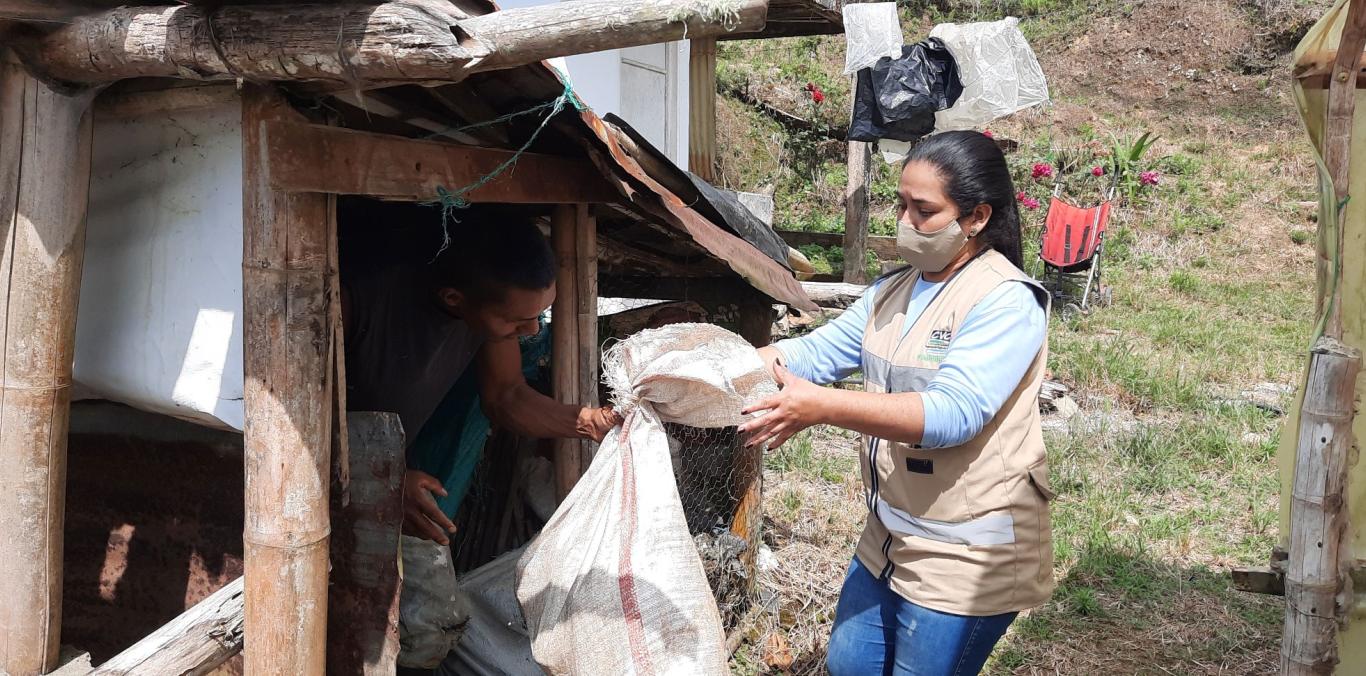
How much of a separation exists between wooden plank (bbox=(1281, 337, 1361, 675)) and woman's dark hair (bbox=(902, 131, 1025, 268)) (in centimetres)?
96

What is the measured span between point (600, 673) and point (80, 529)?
189cm

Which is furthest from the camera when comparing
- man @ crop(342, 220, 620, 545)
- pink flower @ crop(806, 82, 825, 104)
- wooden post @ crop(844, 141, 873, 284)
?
pink flower @ crop(806, 82, 825, 104)

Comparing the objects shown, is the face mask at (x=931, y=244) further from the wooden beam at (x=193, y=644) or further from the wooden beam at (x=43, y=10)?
the wooden beam at (x=43, y=10)

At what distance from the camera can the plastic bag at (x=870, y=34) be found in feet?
27.3

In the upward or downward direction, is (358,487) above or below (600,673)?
above

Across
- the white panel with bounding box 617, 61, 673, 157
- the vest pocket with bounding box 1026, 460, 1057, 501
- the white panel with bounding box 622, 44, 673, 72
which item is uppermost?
the white panel with bounding box 622, 44, 673, 72

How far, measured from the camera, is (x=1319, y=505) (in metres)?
2.54

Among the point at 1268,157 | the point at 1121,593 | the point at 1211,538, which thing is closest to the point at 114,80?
the point at 1121,593

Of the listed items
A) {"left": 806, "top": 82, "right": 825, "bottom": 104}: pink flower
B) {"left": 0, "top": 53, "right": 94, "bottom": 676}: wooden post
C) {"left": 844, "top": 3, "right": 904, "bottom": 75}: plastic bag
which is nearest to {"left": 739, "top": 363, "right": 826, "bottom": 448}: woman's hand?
{"left": 0, "top": 53, "right": 94, "bottom": 676}: wooden post

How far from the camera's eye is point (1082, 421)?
6535mm

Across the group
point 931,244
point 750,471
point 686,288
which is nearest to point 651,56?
point 686,288

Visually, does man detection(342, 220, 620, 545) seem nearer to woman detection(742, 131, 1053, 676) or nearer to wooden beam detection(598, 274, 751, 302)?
woman detection(742, 131, 1053, 676)

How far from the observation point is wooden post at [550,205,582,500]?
336 cm

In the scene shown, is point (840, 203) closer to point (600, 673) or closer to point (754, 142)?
point (754, 142)
